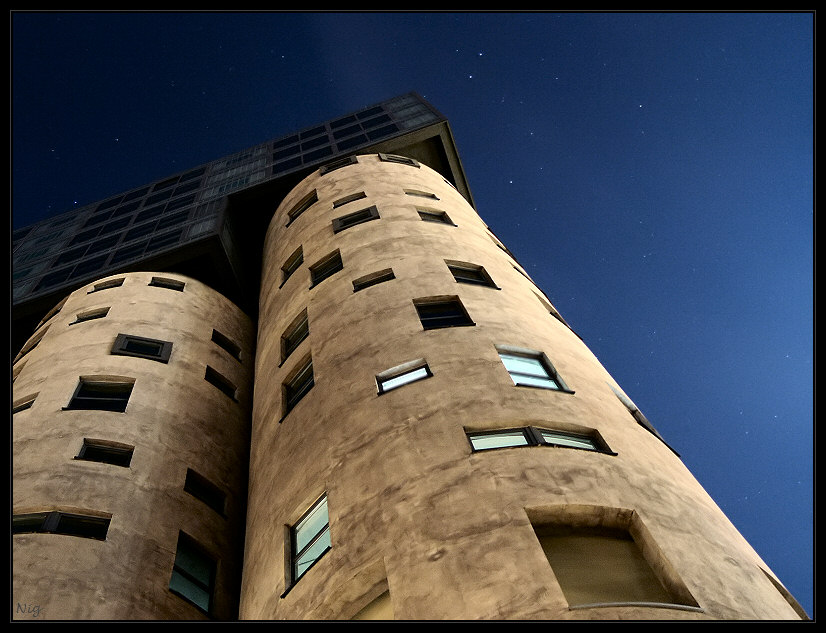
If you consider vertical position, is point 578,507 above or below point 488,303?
below

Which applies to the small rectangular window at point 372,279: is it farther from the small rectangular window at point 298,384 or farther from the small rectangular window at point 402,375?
the small rectangular window at point 402,375

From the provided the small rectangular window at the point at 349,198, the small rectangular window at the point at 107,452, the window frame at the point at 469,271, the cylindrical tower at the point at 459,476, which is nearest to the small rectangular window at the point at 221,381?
the cylindrical tower at the point at 459,476

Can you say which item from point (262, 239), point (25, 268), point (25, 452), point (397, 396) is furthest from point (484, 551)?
point (25, 268)

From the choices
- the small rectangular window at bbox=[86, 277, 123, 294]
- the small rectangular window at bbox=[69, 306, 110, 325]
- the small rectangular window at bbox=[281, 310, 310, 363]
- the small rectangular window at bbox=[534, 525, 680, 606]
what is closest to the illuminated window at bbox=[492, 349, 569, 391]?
the small rectangular window at bbox=[534, 525, 680, 606]

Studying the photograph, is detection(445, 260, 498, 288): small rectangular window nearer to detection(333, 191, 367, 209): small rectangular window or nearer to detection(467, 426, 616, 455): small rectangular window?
detection(467, 426, 616, 455): small rectangular window

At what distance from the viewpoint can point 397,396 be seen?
1662 cm

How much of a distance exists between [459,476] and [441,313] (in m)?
7.50

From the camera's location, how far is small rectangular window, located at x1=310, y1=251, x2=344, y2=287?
25531 mm

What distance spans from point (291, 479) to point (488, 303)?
727 centimetres

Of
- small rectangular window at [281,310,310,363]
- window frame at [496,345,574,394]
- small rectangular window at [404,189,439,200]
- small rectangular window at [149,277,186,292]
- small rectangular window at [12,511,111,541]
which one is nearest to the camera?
window frame at [496,345,574,394]

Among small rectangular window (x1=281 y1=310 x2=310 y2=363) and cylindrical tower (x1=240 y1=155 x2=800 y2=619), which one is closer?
cylindrical tower (x1=240 y1=155 x2=800 y2=619)

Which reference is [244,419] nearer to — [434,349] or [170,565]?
[170,565]

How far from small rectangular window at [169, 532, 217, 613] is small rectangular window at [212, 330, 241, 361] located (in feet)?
38.5

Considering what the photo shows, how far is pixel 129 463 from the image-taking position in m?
20.8
